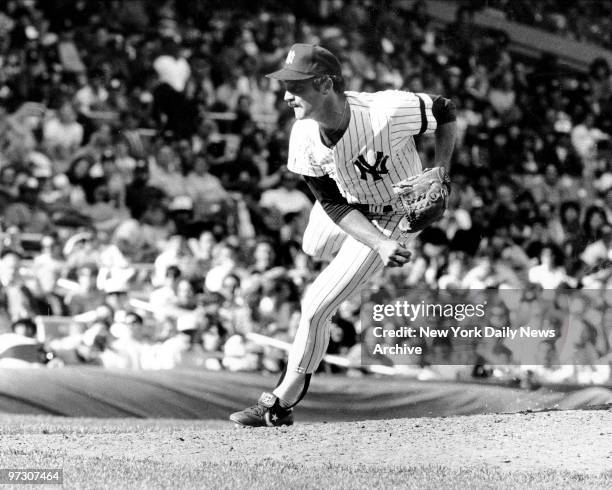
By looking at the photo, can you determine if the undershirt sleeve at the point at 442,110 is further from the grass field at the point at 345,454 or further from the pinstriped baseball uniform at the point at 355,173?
the grass field at the point at 345,454

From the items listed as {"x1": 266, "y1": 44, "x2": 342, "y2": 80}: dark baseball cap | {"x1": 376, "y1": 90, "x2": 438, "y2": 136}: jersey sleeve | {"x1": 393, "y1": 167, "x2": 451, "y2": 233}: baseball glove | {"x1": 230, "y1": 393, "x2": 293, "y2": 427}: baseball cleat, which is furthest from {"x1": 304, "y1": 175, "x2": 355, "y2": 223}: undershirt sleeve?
{"x1": 230, "y1": 393, "x2": 293, "y2": 427}: baseball cleat

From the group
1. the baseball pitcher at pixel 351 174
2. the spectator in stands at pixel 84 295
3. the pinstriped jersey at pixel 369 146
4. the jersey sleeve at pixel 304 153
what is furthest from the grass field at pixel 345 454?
the spectator in stands at pixel 84 295

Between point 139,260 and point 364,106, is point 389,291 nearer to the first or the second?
point 139,260

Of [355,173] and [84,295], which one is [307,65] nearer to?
[355,173]

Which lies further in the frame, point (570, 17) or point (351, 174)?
point (570, 17)

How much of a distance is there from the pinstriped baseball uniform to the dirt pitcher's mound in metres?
0.48

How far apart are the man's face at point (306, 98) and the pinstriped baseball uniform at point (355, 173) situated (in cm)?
16

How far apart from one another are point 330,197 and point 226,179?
7.80m

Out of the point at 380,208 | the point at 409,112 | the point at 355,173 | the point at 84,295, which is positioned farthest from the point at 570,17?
the point at 355,173

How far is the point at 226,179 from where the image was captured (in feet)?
45.9

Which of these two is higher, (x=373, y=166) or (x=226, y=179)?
(x=373, y=166)

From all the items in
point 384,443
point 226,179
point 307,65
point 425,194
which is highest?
point 307,65

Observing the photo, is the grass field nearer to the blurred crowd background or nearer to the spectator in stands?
the blurred crowd background

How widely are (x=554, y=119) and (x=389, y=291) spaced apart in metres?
7.52
